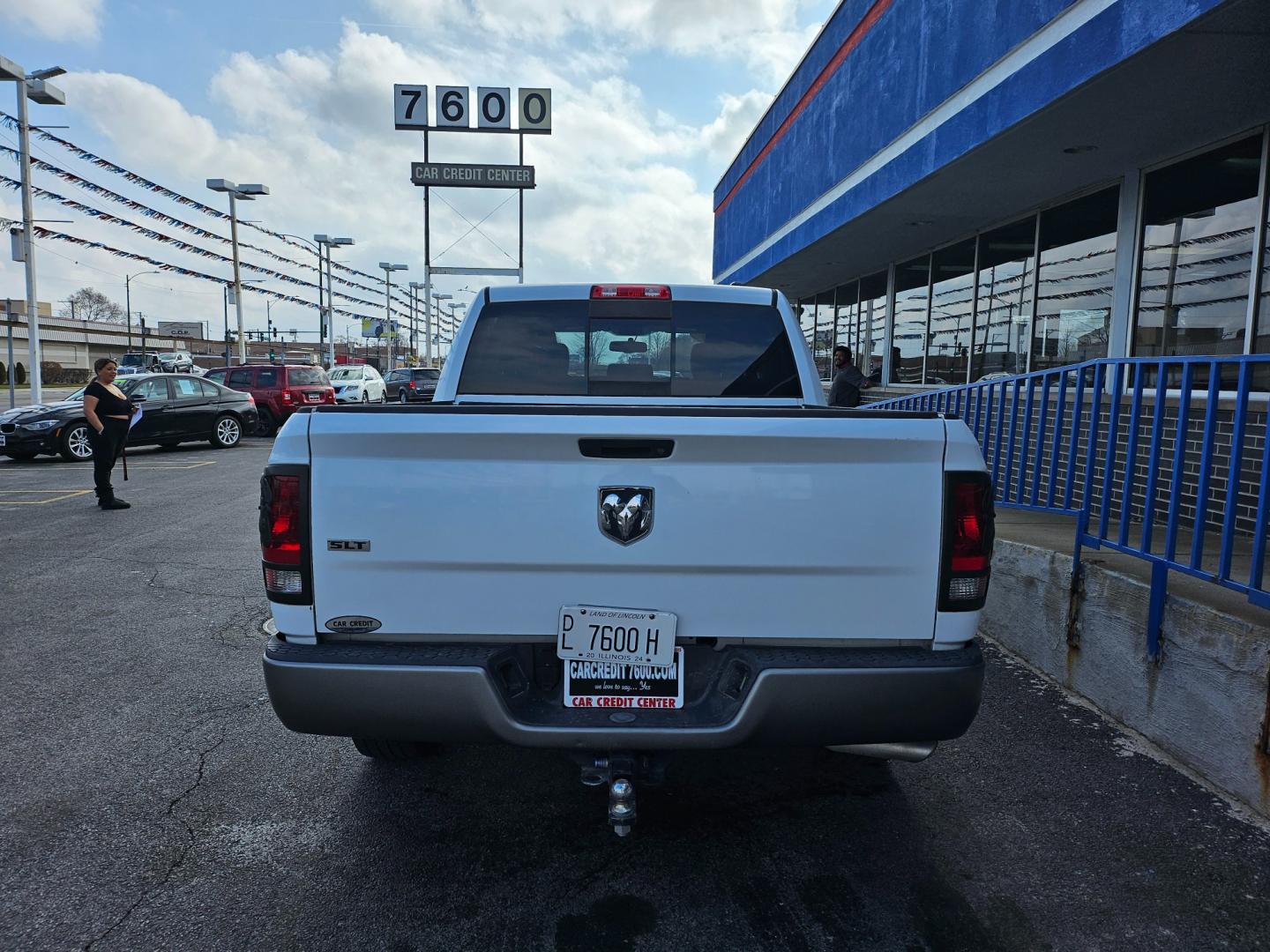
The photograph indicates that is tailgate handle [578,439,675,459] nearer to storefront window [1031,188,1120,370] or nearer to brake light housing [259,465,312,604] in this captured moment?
brake light housing [259,465,312,604]

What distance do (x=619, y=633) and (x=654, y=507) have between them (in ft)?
1.29

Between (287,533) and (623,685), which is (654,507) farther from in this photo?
(287,533)

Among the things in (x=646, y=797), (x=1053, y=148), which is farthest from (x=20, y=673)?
(x=1053, y=148)

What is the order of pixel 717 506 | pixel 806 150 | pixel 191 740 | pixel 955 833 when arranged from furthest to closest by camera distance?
pixel 806 150 → pixel 191 740 → pixel 955 833 → pixel 717 506

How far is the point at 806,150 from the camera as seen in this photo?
1398 cm

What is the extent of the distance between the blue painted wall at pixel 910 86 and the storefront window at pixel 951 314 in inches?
77.6

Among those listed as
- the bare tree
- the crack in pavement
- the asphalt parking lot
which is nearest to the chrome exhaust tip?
the asphalt parking lot

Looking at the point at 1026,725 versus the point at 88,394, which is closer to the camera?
the point at 1026,725

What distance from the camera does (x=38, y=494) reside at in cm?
1120

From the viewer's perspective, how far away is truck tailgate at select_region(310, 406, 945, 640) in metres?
2.44

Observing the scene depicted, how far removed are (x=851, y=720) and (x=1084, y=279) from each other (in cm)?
798

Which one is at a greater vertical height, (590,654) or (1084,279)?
(1084,279)

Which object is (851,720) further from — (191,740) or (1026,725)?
(191,740)

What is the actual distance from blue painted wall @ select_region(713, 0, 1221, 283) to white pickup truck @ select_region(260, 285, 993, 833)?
4217 millimetres
